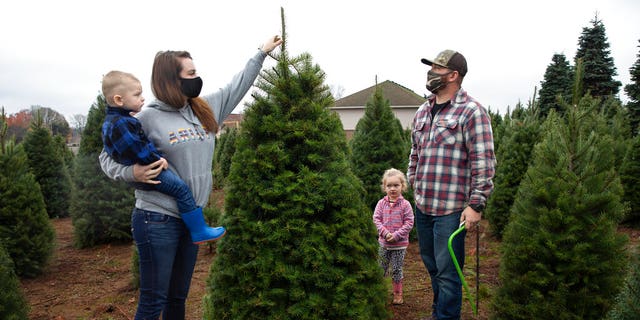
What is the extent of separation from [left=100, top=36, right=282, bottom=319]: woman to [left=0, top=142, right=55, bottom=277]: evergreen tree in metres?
4.83

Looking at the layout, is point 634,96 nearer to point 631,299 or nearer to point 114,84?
point 631,299

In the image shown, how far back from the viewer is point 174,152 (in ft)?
8.64

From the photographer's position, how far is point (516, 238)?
3553 millimetres

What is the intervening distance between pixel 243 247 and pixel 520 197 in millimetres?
2640

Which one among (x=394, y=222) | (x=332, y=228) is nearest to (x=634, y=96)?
(x=394, y=222)

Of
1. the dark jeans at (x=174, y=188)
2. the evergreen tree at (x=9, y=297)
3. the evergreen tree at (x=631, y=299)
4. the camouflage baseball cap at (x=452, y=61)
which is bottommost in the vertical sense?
the evergreen tree at (x=9, y=297)

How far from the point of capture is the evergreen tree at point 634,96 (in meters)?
14.3

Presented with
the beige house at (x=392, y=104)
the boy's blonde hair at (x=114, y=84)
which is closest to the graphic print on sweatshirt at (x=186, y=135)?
the boy's blonde hair at (x=114, y=84)

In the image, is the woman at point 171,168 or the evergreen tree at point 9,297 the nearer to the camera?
the woman at point 171,168

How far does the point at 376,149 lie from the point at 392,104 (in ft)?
94.2

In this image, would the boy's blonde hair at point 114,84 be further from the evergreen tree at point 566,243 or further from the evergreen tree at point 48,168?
the evergreen tree at point 48,168

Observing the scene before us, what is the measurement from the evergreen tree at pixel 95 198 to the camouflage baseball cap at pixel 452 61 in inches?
266

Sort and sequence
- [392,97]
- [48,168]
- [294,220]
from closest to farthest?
Result: 1. [294,220]
2. [48,168]
3. [392,97]

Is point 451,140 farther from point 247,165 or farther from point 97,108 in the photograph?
point 97,108
